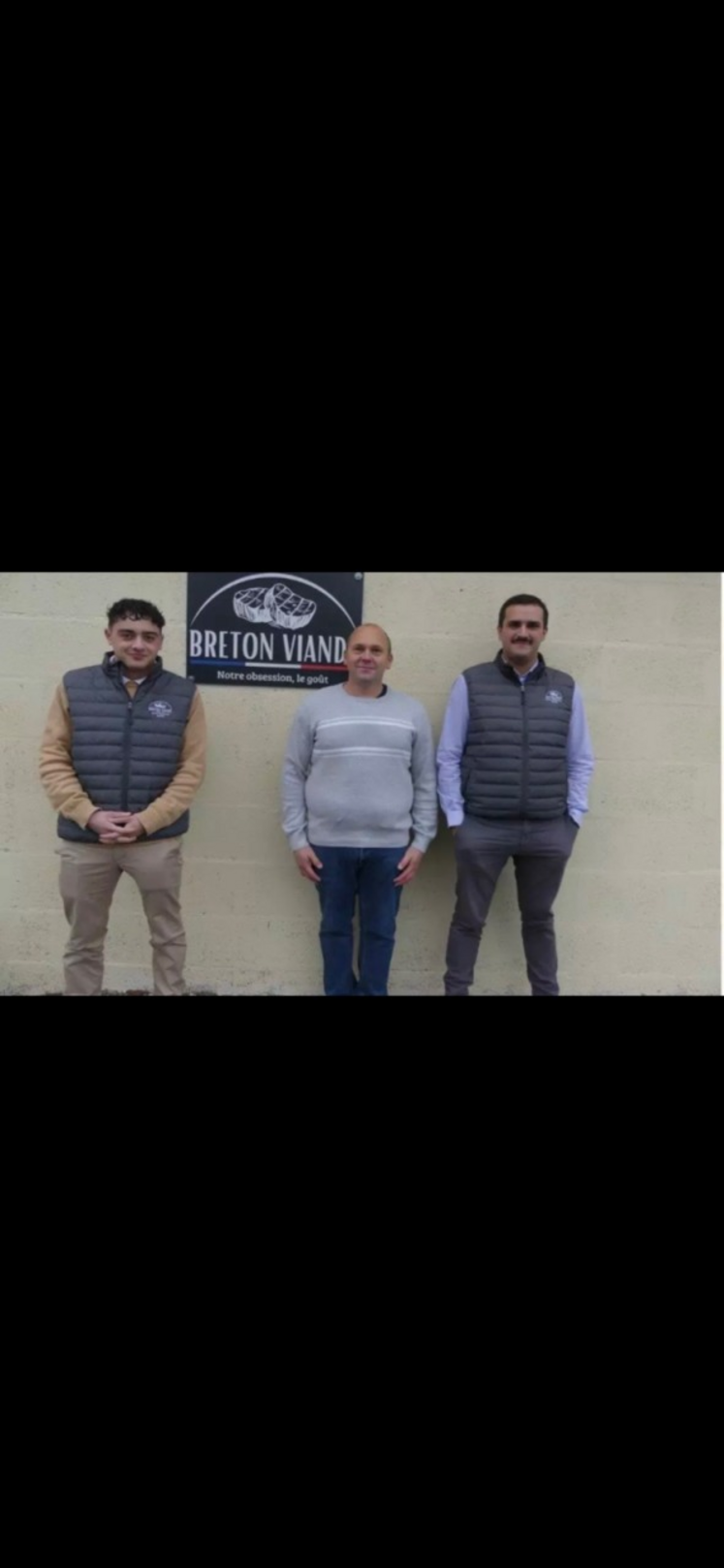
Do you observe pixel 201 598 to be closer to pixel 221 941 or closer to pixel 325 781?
pixel 325 781

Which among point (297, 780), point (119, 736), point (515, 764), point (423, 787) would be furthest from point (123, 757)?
point (515, 764)

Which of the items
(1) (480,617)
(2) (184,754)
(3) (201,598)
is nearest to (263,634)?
(3) (201,598)

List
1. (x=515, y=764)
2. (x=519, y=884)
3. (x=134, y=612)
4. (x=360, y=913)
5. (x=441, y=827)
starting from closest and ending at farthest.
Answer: (x=134, y=612), (x=515, y=764), (x=360, y=913), (x=519, y=884), (x=441, y=827)

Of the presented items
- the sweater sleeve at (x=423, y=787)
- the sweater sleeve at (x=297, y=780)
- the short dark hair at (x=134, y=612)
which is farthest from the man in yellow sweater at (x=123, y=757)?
the sweater sleeve at (x=423, y=787)

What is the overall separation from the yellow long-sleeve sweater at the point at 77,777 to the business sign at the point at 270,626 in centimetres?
40

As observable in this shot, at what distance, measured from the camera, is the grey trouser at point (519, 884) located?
329 centimetres

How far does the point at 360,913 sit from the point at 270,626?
113cm

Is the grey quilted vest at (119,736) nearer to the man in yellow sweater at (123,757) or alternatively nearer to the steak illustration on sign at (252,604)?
the man in yellow sweater at (123,757)

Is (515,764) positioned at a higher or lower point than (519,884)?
higher

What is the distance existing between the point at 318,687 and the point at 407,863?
2.59 ft

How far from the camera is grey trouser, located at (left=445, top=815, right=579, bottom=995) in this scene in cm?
329

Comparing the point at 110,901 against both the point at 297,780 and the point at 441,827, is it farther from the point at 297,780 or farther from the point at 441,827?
the point at 441,827

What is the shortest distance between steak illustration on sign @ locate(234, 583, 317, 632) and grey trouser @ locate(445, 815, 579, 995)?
0.99 meters

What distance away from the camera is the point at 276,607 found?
139 inches
